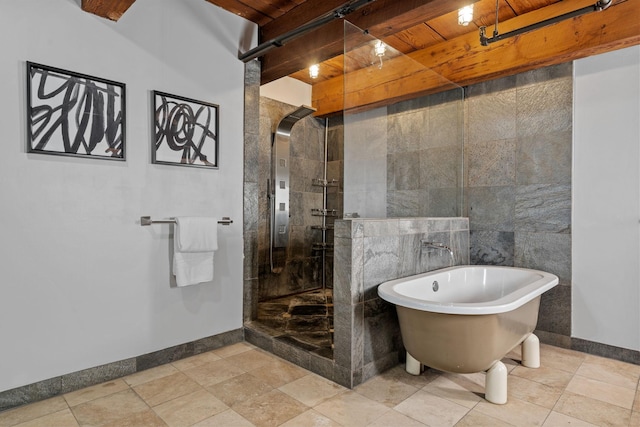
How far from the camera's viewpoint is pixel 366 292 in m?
2.20

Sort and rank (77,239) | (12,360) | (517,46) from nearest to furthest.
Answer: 1. (12,360)
2. (77,239)
3. (517,46)

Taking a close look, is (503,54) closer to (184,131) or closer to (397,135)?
(397,135)

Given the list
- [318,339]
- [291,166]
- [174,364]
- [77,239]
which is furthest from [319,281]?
[77,239]

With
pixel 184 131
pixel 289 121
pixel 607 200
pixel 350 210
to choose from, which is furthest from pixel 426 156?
pixel 184 131

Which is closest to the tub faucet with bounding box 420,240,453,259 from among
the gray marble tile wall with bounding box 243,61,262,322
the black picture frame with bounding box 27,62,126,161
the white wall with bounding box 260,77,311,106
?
the gray marble tile wall with bounding box 243,61,262,322

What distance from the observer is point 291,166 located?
4121 mm

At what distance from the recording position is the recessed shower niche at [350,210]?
2.21m

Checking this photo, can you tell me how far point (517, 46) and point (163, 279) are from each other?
3.06m

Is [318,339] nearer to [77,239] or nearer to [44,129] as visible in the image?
[77,239]

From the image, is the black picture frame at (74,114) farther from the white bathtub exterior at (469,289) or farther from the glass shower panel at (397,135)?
the white bathtub exterior at (469,289)

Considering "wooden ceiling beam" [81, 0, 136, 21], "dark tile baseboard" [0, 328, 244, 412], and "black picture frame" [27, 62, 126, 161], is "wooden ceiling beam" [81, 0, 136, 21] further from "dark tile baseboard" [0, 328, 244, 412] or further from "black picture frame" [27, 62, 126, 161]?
"dark tile baseboard" [0, 328, 244, 412]

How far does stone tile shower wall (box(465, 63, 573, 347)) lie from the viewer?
9.16 ft

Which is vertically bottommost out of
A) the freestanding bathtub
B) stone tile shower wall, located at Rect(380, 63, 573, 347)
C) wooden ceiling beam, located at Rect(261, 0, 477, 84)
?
the freestanding bathtub

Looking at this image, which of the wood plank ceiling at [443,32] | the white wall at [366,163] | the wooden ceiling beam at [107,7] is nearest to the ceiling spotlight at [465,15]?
the wood plank ceiling at [443,32]
